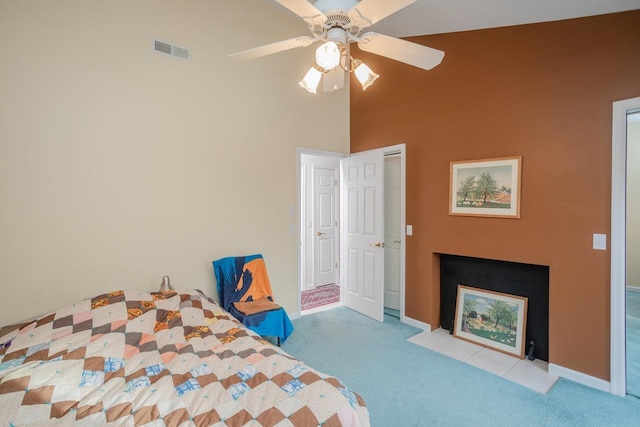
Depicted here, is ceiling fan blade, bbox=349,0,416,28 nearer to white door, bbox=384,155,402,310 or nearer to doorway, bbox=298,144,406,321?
doorway, bbox=298,144,406,321

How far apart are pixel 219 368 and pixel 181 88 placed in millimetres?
2452

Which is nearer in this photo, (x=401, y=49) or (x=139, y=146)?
(x=401, y=49)

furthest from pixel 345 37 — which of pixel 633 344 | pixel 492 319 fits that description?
pixel 633 344

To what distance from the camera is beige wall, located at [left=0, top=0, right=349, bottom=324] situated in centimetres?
224

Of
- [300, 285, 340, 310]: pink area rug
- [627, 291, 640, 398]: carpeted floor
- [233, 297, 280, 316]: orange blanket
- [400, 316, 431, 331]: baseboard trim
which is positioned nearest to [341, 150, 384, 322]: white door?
[400, 316, 431, 331]: baseboard trim

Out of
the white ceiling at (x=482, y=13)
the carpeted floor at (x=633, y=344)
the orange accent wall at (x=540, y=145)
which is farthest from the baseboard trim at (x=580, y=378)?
the white ceiling at (x=482, y=13)

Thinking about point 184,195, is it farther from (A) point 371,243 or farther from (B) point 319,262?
(B) point 319,262

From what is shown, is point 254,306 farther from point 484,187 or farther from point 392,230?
point 484,187

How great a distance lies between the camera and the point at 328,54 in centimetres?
170

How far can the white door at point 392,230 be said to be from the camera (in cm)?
402

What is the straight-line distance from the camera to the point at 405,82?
360cm

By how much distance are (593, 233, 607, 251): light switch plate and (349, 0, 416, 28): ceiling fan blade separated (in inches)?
89.4

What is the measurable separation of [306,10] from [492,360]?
313 centimetres

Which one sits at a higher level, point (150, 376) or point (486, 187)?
point (486, 187)
